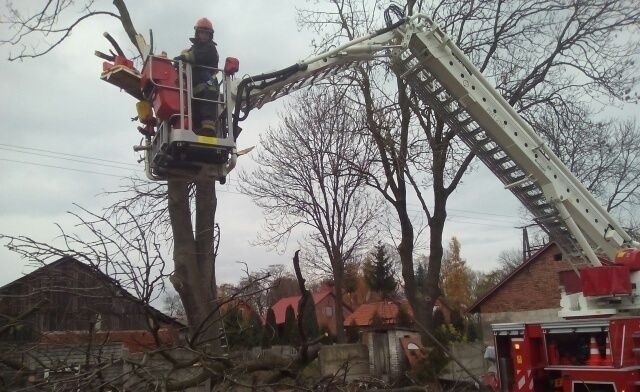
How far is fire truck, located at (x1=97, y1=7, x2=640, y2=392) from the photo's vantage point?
6586mm

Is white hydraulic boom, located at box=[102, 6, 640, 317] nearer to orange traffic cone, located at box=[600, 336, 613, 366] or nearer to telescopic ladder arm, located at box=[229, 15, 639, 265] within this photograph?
telescopic ladder arm, located at box=[229, 15, 639, 265]

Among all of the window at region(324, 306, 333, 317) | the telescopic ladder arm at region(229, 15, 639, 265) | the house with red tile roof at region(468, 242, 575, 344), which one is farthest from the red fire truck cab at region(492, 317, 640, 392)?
the window at region(324, 306, 333, 317)

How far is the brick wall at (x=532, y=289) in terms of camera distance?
23766 millimetres

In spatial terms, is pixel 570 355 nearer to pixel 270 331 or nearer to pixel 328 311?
pixel 270 331

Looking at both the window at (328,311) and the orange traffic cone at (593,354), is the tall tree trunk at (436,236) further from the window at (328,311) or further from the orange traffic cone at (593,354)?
the window at (328,311)

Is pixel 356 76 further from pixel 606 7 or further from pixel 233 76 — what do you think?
pixel 233 76

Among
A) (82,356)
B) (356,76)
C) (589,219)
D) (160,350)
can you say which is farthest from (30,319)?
(356,76)

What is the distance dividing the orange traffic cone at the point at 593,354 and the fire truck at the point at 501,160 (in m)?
0.02

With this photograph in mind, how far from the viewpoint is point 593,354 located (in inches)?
295

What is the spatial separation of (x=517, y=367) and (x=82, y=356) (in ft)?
19.8

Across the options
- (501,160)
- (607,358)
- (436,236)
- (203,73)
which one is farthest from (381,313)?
(203,73)

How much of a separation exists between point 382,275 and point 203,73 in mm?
34585

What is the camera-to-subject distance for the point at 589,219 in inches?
339

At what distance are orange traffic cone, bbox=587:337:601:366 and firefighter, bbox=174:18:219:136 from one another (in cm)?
548
